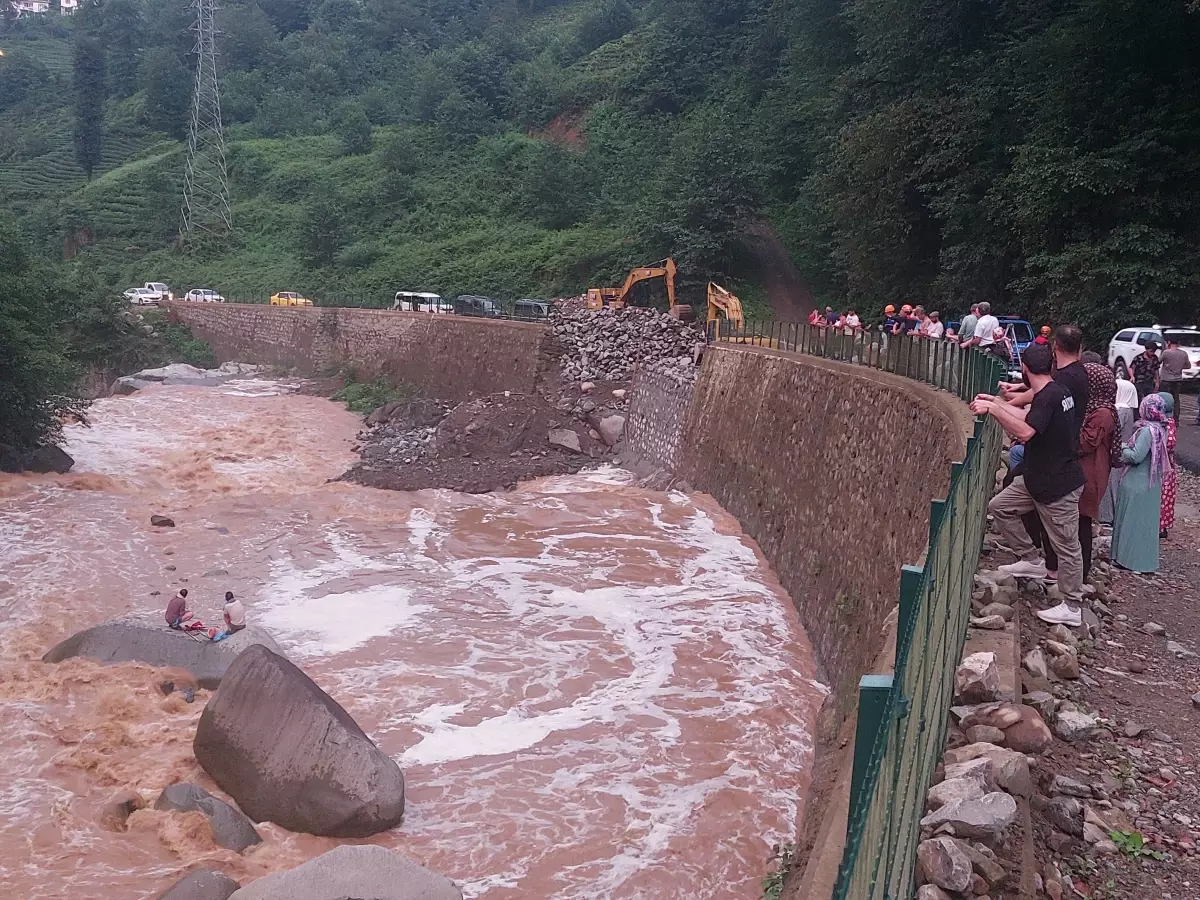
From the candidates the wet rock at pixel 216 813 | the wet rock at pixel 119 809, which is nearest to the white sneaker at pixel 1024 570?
the wet rock at pixel 216 813

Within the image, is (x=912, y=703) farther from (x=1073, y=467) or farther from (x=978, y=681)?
(x=1073, y=467)

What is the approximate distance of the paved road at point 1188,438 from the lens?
1362 cm

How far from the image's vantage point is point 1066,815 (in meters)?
4.10

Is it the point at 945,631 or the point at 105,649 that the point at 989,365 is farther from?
the point at 105,649

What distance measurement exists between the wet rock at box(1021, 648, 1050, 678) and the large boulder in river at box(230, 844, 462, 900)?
→ 4.00m

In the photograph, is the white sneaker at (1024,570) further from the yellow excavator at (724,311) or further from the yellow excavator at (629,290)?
the yellow excavator at (629,290)

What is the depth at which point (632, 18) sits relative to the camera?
6788 cm

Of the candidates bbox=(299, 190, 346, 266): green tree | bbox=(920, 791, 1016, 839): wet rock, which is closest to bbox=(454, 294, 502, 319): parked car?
bbox=(299, 190, 346, 266): green tree

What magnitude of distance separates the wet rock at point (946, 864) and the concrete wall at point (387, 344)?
75.3 feet

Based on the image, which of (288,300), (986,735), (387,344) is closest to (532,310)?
(387,344)

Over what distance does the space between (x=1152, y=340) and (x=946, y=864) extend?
17752mm

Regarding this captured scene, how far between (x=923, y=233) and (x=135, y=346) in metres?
31.6

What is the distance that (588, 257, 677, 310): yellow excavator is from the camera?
30413 mm

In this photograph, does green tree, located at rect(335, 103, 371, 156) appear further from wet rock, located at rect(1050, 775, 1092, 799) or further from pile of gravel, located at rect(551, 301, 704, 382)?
wet rock, located at rect(1050, 775, 1092, 799)
